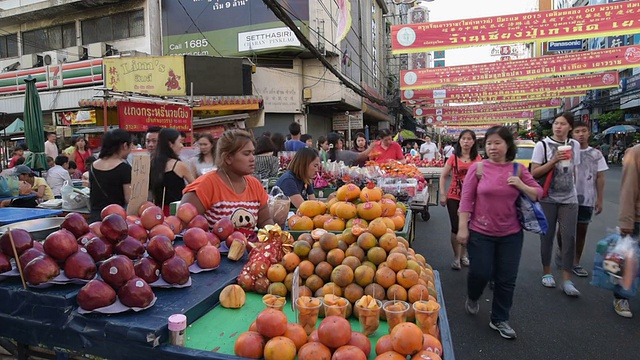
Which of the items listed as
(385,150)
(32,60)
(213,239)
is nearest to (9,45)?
(32,60)

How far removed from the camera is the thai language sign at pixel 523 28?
34.8ft

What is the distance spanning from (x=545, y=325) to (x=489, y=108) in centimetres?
3089

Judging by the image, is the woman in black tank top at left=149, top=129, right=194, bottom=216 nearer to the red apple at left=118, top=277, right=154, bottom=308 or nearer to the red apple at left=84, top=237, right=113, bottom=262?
the red apple at left=84, top=237, right=113, bottom=262

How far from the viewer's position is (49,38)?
67.8 feet

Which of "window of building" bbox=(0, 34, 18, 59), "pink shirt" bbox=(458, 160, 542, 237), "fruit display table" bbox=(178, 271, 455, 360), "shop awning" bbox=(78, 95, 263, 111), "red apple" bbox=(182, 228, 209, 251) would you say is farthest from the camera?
"window of building" bbox=(0, 34, 18, 59)

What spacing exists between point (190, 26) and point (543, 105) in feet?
74.2

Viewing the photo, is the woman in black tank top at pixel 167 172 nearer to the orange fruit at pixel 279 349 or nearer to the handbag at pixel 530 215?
the orange fruit at pixel 279 349

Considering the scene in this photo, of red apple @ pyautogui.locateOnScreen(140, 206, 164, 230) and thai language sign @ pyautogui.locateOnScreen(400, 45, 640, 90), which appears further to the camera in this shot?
thai language sign @ pyautogui.locateOnScreen(400, 45, 640, 90)

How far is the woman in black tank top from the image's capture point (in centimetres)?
447

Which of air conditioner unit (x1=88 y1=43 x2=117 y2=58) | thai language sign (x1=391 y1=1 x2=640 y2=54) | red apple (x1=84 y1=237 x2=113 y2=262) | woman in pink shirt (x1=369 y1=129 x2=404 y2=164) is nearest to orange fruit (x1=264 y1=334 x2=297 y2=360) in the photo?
red apple (x1=84 y1=237 x2=113 y2=262)

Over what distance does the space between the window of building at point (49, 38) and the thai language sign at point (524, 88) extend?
1722 cm

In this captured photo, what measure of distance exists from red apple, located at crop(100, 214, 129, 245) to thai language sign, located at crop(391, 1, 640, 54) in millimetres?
10903

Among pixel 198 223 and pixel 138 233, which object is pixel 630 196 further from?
pixel 138 233

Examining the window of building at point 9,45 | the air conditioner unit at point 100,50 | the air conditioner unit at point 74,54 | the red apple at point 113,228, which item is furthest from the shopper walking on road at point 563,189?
the window of building at point 9,45
